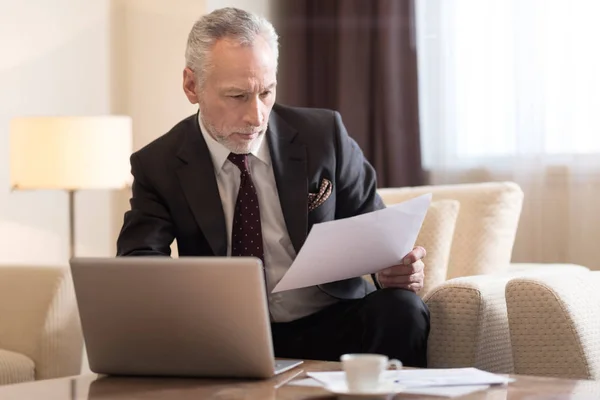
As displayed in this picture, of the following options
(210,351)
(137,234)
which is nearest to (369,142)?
(137,234)

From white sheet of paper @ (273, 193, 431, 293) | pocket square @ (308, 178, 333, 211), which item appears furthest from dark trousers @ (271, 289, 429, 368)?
pocket square @ (308, 178, 333, 211)

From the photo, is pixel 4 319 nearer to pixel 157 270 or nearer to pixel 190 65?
pixel 190 65

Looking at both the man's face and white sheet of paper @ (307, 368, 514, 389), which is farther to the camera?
the man's face

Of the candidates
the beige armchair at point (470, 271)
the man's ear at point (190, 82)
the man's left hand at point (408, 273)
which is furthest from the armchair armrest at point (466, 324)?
the man's ear at point (190, 82)

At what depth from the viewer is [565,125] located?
380 cm

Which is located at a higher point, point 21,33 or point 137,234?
point 21,33

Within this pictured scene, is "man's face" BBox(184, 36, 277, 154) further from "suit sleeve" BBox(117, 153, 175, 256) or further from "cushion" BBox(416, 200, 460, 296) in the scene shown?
"cushion" BBox(416, 200, 460, 296)

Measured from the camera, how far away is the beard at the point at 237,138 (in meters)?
2.17

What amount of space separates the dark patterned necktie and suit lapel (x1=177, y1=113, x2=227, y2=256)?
3cm

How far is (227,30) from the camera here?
7.11ft

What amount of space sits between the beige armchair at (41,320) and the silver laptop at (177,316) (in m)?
1.19

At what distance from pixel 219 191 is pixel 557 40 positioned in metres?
2.05

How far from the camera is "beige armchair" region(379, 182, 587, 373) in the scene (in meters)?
2.10

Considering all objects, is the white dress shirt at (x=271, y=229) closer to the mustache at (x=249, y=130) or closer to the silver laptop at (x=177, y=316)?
the mustache at (x=249, y=130)
